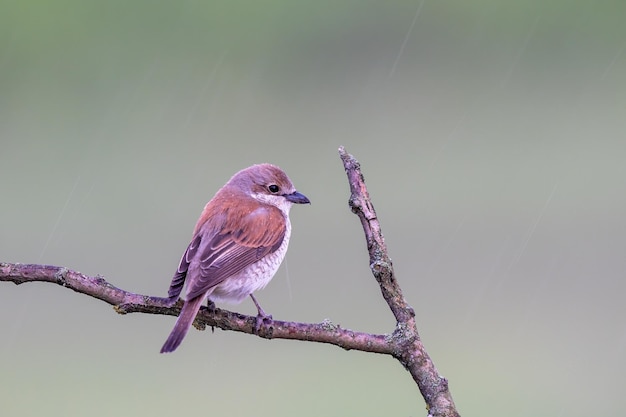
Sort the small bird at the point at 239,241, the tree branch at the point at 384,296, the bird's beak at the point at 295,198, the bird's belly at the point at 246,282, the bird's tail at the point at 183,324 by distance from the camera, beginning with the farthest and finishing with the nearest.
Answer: the bird's beak at the point at 295,198 → the bird's belly at the point at 246,282 → the small bird at the point at 239,241 → the bird's tail at the point at 183,324 → the tree branch at the point at 384,296

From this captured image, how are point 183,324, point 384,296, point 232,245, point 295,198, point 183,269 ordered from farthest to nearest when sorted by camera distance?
1. point 295,198
2. point 232,245
3. point 183,269
4. point 183,324
5. point 384,296

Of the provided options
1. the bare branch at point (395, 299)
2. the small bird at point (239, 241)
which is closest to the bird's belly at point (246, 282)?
the small bird at point (239, 241)

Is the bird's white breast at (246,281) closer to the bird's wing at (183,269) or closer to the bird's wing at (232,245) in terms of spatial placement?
the bird's wing at (232,245)

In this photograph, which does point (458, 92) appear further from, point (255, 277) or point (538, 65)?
point (255, 277)

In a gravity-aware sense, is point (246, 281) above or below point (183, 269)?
above

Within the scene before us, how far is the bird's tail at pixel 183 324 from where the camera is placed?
279 cm

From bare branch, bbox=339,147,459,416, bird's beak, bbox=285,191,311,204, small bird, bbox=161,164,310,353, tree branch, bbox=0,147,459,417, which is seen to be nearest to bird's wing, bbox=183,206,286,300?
small bird, bbox=161,164,310,353

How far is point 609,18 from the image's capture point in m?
14.7

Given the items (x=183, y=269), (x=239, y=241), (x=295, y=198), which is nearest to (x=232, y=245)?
(x=239, y=241)

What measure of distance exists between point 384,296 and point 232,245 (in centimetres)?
138

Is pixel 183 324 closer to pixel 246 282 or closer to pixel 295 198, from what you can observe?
pixel 246 282

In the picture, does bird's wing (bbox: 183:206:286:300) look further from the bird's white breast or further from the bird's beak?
the bird's beak

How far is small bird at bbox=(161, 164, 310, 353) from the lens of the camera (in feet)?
11.3

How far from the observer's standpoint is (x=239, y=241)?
3.82 metres
